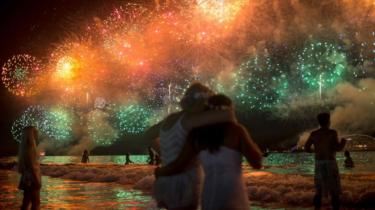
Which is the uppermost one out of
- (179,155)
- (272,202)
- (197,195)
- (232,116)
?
(232,116)

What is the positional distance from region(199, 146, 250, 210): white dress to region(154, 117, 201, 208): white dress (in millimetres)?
380

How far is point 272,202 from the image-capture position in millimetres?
12781

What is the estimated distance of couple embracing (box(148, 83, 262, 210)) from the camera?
4320 mm

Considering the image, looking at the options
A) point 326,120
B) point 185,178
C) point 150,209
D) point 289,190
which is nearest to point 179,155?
point 185,178

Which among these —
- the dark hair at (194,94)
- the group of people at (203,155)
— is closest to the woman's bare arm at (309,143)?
the group of people at (203,155)

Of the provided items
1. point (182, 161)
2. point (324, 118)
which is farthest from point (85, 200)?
point (182, 161)

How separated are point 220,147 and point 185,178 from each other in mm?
628

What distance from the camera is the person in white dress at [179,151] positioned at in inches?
185

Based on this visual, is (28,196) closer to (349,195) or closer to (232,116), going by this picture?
(232,116)

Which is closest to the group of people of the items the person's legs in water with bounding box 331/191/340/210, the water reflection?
the person's legs in water with bounding box 331/191/340/210

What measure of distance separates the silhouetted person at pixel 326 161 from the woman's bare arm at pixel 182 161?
475cm

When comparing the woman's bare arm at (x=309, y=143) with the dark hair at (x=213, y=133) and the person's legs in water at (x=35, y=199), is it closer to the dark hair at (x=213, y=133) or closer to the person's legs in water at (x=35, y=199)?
the dark hair at (x=213, y=133)

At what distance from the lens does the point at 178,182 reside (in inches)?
188

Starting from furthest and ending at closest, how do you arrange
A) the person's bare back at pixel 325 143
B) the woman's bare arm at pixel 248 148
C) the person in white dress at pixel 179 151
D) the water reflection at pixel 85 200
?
the water reflection at pixel 85 200 < the person's bare back at pixel 325 143 < the person in white dress at pixel 179 151 < the woman's bare arm at pixel 248 148
